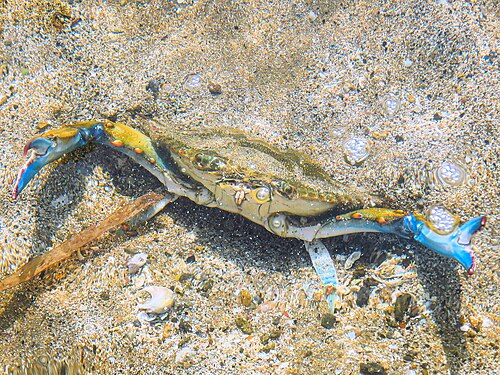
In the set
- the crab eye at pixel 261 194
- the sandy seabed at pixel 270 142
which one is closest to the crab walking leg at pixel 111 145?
the sandy seabed at pixel 270 142

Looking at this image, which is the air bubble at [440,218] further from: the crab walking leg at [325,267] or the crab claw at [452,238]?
the crab walking leg at [325,267]

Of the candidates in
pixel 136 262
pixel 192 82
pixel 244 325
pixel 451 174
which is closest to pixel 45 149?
pixel 136 262

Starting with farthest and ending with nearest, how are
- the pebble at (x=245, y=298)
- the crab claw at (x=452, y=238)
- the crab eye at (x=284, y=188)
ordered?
the pebble at (x=245, y=298)
the crab eye at (x=284, y=188)
the crab claw at (x=452, y=238)

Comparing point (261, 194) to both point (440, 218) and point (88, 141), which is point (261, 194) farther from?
point (88, 141)

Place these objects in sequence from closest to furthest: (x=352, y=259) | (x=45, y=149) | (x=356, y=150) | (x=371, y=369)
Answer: (x=371, y=369), (x=45, y=149), (x=352, y=259), (x=356, y=150)

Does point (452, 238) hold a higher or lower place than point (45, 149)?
higher

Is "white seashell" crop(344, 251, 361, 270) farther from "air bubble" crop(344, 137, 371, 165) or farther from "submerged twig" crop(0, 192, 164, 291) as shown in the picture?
"submerged twig" crop(0, 192, 164, 291)
